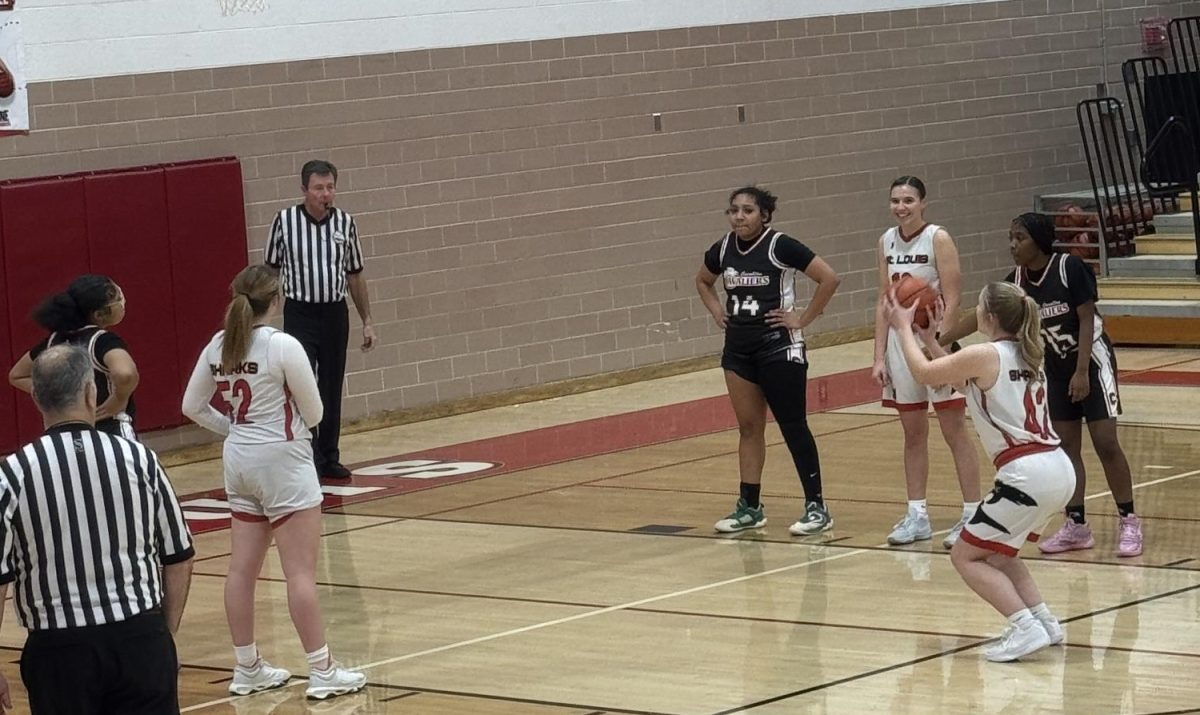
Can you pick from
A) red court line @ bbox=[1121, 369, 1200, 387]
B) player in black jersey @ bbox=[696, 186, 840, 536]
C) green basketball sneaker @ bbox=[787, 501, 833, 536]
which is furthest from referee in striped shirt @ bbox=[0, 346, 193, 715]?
red court line @ bbox=[1121, 369, 1200, 387]

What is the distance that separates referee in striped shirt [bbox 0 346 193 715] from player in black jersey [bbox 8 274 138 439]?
8.17 feet

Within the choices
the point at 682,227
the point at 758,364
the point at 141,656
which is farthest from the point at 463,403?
the point at 141,656

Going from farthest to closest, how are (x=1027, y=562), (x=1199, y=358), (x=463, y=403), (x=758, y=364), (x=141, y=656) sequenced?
(x=1199, y=358), (x=463, y=403), (x=758, y=364), (x=1027, y=562), (x=141, y=656)

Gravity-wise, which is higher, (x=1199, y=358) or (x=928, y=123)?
(x=928, y=123)

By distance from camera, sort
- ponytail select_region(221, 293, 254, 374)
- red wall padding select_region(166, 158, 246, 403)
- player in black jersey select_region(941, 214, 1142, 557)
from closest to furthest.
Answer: ponytail select_region(221, 293, 254, 374)
player in black jersey select_region(941, 214, 1142, 557)
red wall padding select_region(166, 158, 246, 403)

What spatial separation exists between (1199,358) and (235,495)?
33.8 feet

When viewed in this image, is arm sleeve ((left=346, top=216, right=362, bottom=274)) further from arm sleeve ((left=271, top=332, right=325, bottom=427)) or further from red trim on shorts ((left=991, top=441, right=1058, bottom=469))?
red trim on shorts ((left=991, top=441, right=1058, bottom=469))

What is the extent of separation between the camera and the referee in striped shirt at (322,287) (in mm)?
12266

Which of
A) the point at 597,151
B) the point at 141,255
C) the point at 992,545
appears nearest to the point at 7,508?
the point at 992,545

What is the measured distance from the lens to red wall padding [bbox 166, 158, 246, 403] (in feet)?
43.5

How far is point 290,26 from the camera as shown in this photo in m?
13.8

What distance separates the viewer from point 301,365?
7.38m

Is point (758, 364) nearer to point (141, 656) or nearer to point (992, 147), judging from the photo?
point (141, 656)

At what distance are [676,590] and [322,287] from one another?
4.03 meters
